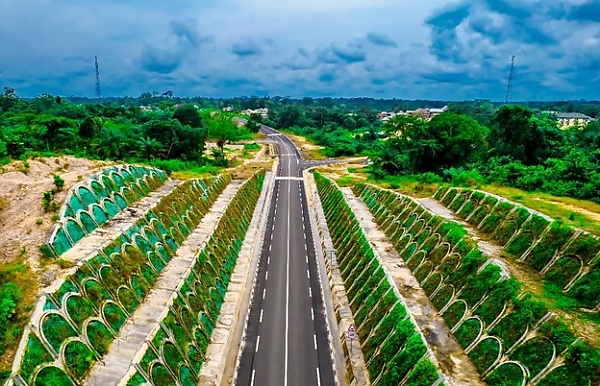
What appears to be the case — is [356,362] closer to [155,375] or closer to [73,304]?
[155,375]

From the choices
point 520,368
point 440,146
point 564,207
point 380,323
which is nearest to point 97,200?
point 380,323

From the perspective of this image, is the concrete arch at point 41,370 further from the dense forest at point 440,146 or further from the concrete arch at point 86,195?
the dense forest at point 440,146

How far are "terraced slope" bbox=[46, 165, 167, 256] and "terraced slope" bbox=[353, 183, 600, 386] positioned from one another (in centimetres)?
2989

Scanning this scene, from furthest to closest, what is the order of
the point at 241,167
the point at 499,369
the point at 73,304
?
the point at 241,167 → the point at 73,304 → the point at 499,369

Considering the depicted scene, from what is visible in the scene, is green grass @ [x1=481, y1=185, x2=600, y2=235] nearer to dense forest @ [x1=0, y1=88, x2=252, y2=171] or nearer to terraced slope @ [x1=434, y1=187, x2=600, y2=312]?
terraced slope @ [x1=434, y1=187, x2=600, y2=312]

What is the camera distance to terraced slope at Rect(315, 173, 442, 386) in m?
27.2

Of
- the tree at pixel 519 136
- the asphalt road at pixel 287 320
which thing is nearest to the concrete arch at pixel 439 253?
the asphalt road at pixel 287 320

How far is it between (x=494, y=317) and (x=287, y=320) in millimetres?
17661

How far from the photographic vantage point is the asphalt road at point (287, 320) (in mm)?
31469

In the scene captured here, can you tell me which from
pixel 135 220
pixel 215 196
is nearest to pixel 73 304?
pixel 135 220

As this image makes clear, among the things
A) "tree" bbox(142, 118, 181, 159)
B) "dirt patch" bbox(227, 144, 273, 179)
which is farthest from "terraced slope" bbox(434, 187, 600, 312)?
"tree" bbox(142, 118, 181, 159)

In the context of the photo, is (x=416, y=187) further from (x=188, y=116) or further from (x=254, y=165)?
(x=188, y=116)

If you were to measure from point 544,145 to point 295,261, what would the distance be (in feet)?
168

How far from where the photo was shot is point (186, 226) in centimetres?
4938
